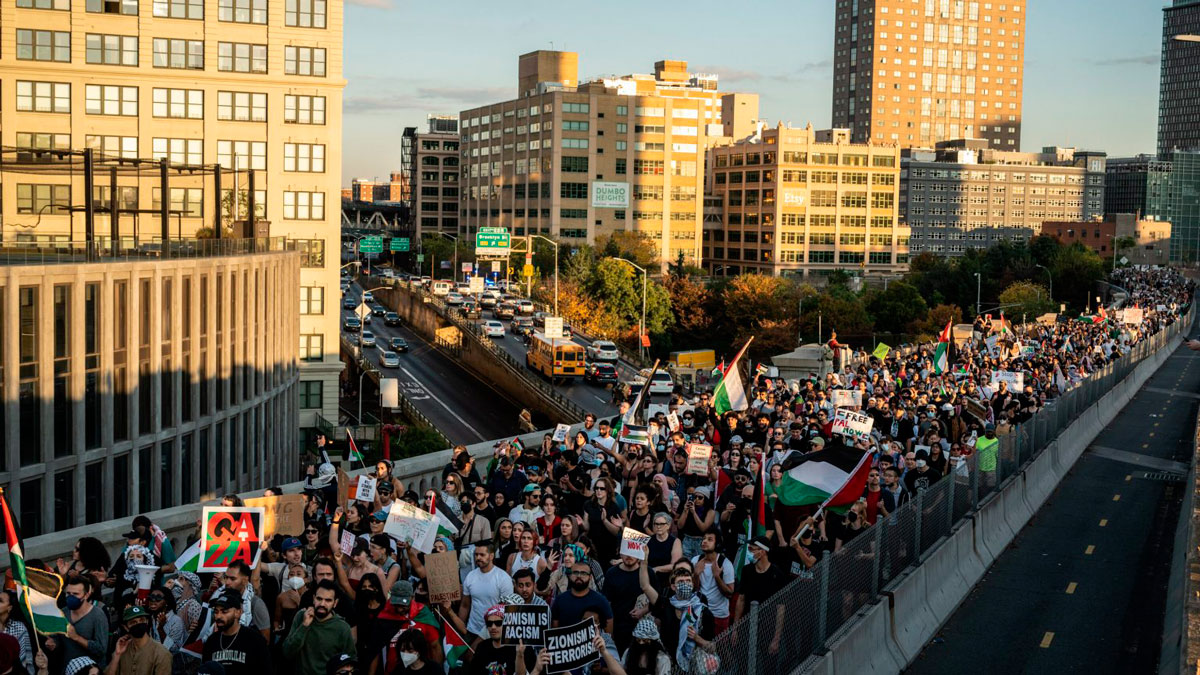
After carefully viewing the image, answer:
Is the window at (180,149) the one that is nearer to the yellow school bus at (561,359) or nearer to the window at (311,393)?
the window at (311,393)

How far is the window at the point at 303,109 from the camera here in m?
62.5

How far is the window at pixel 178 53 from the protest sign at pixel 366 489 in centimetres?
5015

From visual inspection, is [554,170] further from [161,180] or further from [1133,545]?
[1133,545]

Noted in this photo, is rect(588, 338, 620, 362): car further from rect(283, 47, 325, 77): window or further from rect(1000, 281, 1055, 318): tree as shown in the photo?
rect(1000, 281, 1055, 318): tree

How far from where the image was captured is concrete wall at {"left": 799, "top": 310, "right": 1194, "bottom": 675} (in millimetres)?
13711

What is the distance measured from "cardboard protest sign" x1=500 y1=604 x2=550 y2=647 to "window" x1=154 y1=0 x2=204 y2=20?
5624cm

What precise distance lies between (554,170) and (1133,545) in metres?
158

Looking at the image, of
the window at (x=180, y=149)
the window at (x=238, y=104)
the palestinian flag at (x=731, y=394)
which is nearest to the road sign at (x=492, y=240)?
the window at (x=238, y=104)

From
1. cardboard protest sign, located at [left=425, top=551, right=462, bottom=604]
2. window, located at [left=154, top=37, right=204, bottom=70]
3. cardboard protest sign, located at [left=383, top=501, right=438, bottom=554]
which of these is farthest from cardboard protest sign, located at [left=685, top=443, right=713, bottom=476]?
window, located at [left=154, top=37, right=204, bottom=70]

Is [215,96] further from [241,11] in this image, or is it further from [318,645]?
[318,645]

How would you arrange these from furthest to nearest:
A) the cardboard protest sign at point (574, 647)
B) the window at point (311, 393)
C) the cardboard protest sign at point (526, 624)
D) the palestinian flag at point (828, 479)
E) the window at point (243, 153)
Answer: the window at point (311, 393)
the window at point (243, 153)
the palestinian flag at point (828, 479)
the cardboard protest sign at point (526, 624)
the cardboard protest sign at point (574, 647)

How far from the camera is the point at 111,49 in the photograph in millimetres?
59438

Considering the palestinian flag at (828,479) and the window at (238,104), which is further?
the window at (238,104)

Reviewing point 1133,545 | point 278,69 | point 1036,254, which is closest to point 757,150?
point 1036,254
